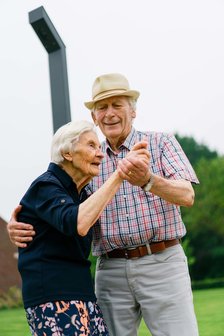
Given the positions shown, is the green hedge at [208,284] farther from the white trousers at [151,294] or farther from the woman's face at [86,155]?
the woman's face at [86,155]

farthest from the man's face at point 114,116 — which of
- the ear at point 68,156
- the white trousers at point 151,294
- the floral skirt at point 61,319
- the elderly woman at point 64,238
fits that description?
the floral skirt at point 61,319

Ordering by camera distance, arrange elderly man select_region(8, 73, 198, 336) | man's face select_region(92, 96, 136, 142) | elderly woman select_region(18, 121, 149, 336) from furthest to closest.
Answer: man's face select_region(92, 96, 136, 142) → elderly man select_region(8, 73, 198, 336) → elderly woman select_region(18, 121, 149, 336)

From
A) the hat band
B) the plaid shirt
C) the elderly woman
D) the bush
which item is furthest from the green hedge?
the elderly woman

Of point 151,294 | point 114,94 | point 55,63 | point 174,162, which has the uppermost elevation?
point 55,63

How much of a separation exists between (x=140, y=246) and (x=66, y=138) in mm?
688

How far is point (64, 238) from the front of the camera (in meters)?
2.35

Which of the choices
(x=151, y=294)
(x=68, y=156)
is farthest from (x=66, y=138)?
(x=151, y=294)

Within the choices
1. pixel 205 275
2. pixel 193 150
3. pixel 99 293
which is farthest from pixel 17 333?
pixel 193 150

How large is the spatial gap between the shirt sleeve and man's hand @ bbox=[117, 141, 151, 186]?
30 centimetres

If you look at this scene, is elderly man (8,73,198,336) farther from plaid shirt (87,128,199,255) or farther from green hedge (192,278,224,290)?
green hedge (192,278,224,290)

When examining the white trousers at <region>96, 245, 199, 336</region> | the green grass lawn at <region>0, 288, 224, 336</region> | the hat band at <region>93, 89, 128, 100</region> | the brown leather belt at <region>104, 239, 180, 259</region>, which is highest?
the hat band at <region>93, 89, 128, 100</region>

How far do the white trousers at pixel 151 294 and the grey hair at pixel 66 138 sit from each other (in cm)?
67

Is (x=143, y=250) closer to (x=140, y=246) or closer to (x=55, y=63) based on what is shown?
(x=140, y=246)

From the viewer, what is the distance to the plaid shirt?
2715 mm
